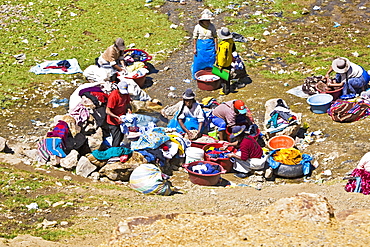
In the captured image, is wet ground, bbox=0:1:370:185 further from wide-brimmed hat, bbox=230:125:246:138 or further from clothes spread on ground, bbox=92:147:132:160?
clothes spread on ground, bbox=92:147:132:160

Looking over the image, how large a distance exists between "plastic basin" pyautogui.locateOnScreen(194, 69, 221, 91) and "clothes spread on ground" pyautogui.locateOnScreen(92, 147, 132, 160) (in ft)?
12.6

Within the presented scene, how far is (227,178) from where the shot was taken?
862 centimetres

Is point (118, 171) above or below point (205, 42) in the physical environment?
below

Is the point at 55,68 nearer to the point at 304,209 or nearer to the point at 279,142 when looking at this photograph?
the point at 279,142

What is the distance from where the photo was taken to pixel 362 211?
5.82m

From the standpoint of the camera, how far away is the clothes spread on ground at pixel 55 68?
497 inches

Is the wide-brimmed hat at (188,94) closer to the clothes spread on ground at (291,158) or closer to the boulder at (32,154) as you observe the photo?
the clothes spread on ground at (291,158)

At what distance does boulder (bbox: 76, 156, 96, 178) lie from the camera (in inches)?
326

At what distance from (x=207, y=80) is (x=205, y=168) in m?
3.90

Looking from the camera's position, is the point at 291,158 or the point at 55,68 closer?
the point at 291,158

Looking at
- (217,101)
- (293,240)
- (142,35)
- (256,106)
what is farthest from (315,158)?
(142,35)

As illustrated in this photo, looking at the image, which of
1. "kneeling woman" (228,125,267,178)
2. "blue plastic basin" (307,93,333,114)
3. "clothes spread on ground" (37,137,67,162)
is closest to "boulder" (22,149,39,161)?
"clothes spread on ground" (37,137,67,162)

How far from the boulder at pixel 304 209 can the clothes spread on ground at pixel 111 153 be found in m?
3.40

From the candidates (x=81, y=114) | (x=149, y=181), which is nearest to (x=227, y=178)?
(x=149, y=181)
